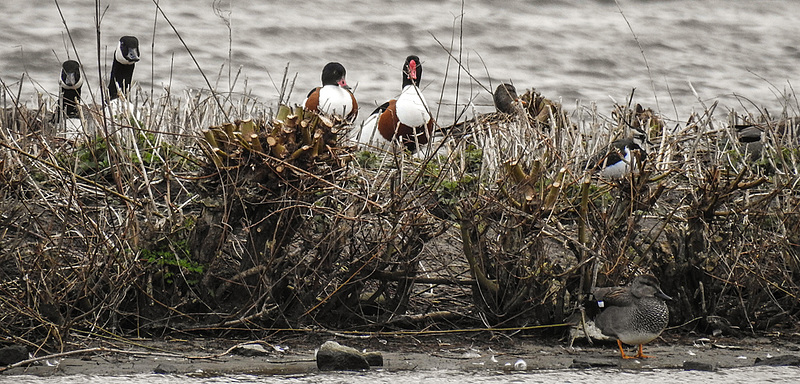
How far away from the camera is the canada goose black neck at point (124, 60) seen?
9.89 metres

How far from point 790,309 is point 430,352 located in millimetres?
1726

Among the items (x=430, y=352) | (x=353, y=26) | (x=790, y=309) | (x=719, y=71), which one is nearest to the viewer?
(x=430, y=352)

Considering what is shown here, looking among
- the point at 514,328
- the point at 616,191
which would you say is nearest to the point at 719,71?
the point at 616,191

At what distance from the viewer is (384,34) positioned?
605 inches

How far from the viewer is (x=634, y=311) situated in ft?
15.8

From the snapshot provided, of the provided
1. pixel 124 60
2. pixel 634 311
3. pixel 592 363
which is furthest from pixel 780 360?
pixel 124 60

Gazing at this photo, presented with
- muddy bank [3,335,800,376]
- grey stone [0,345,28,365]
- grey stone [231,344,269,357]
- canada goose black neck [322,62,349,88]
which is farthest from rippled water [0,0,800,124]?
grey stone [0,345,28,365]

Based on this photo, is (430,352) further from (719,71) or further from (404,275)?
(719,71)

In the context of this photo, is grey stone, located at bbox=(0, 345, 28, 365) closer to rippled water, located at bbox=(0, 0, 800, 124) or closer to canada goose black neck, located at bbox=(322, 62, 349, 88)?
canada goose black neck, located at bbox=(322, 62, 349, 88)

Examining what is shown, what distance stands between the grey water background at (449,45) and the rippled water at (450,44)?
3 centimetres

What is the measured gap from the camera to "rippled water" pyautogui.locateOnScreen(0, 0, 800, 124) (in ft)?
42.7

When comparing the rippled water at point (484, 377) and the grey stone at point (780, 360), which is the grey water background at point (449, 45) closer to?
the grey stone at point (780, 360)

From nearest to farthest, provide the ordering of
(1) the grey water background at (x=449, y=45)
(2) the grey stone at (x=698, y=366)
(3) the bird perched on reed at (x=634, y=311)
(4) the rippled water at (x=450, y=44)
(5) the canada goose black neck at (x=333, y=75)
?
(2) the grey stone at (x=698, y=366) → (3) the bird perched on reed at (x=634, y=311) → (5) the canada goose black neck at (x=333, y=75) → (1) the grey water background at (x=449, y=45) → (4) the rippled water at (x=450, y=44)

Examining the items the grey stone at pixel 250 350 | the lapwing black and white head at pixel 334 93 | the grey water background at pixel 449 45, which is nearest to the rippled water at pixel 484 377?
the grey stone at pixel 250 350
